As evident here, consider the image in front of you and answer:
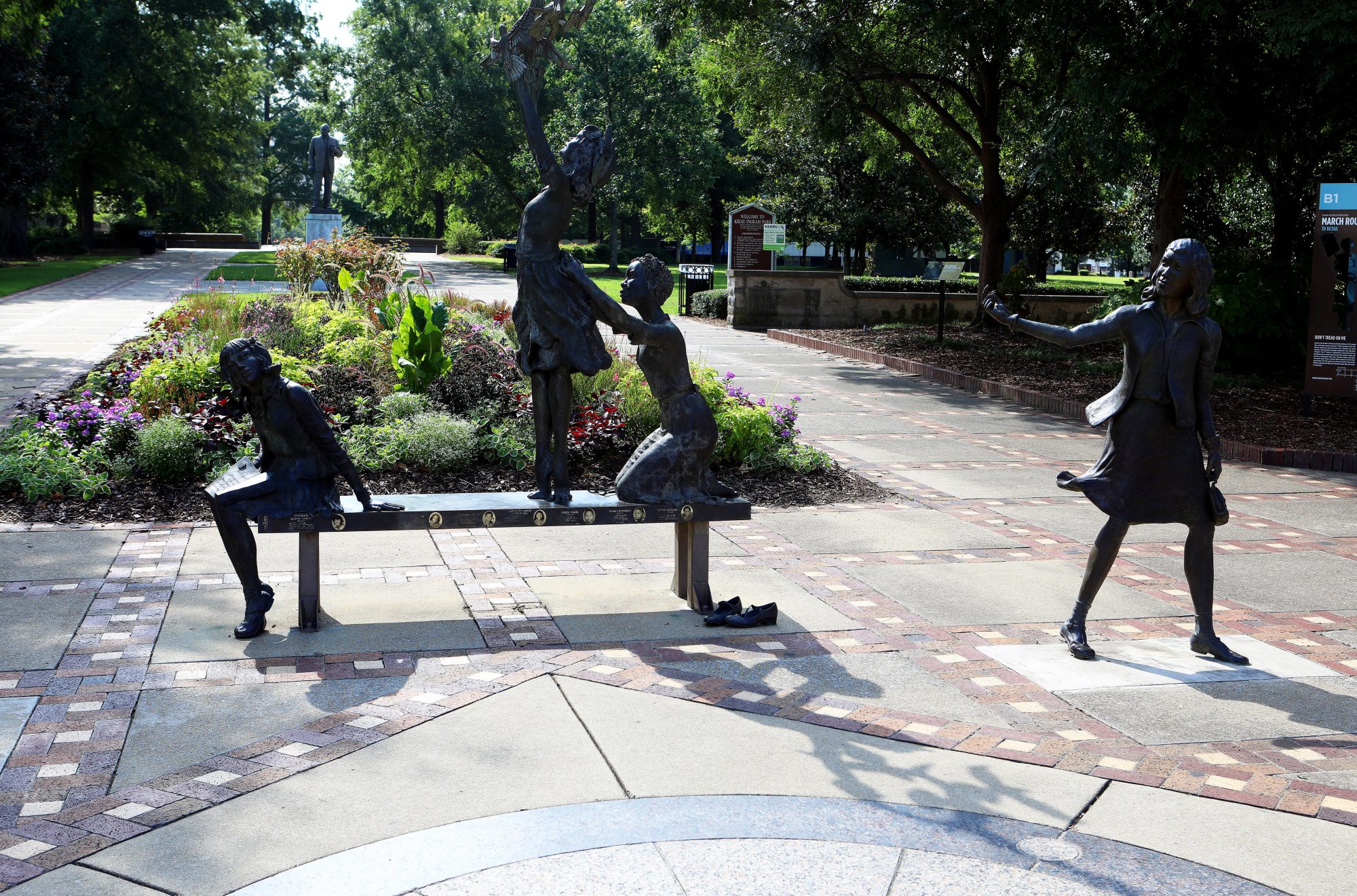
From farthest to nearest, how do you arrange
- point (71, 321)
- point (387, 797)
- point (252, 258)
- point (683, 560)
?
1. point (252, 258)
2. point (71, 321)
3. point (683, 560)
4. point (387, 797)

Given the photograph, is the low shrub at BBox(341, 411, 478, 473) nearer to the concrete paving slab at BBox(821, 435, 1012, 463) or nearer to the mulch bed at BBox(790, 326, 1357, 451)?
the concrete paving slab at BBox(821, 435, 1012, 463)

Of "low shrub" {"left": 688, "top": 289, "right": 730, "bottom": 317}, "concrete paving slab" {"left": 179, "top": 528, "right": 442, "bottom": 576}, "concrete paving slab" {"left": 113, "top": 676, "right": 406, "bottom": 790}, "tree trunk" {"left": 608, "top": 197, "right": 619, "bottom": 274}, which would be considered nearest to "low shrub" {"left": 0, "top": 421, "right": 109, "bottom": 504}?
"concrete paving slab" {"left": 179, "top": 528, "right": 442, "bottom": 576}

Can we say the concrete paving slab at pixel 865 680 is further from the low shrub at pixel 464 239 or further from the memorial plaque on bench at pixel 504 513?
the low shrub at pixel 464 239

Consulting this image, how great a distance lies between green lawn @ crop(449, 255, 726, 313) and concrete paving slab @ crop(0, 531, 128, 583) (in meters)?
24.6

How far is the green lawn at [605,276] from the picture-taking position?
34812 mm

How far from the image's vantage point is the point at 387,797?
13.9ft

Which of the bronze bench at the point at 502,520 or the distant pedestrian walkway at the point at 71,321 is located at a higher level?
the distant pedestrian walkway at the point at 71,321

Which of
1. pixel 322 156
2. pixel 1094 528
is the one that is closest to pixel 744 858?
pixel 1094 528

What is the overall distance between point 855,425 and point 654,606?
298 inches

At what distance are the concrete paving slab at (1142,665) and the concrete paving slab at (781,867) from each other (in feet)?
6.74

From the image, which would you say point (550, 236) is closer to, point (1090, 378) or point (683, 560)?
point (683, 560)

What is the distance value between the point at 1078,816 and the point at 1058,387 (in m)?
13.2

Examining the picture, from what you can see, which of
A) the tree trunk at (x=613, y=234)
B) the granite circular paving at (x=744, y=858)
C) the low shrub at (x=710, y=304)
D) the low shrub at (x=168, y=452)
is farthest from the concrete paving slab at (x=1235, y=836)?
the tree trunk at (x=613, y=234)

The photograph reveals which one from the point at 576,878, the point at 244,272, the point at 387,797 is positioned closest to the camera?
the point at 576,878
